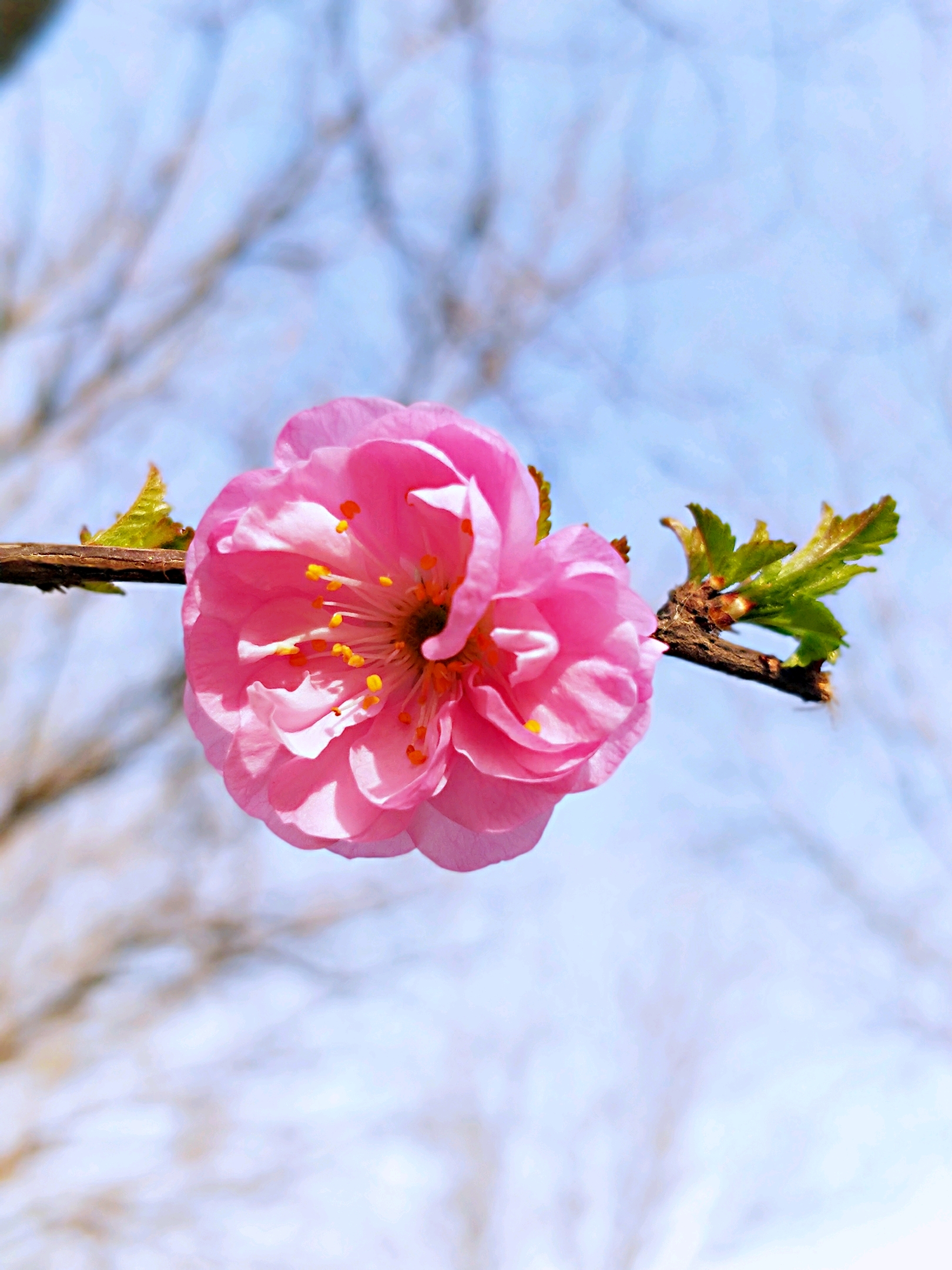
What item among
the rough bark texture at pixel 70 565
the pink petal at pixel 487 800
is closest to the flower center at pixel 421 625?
the pink petal at pixel 487 800

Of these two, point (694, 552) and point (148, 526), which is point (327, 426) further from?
point (694, 552)

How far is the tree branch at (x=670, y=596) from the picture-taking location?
0.65m

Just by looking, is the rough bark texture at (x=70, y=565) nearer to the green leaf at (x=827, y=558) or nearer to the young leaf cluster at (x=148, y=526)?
the young leaf cluster at (x=148, y=526)

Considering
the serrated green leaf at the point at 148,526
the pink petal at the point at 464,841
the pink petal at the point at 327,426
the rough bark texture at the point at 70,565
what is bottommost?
the pink petal at the point at 464,841

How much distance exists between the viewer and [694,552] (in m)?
0.76

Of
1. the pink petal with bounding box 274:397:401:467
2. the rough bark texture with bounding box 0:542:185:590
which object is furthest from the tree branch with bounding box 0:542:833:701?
the pink petal with bounding box 274:397:401:467

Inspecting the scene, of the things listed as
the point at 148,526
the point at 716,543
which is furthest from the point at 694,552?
the point at 148,526

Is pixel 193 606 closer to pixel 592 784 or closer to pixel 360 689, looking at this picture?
pixel 360 689

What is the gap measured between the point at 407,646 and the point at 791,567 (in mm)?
358

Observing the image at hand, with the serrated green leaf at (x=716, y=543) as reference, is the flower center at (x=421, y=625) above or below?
below

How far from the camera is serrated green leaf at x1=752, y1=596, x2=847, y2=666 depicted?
73 cm

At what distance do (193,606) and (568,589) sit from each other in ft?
1.01

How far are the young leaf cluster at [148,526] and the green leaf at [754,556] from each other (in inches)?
19.1

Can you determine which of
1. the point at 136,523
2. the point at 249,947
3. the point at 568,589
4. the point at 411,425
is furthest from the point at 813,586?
the point at 249,947
